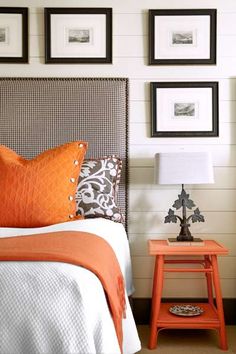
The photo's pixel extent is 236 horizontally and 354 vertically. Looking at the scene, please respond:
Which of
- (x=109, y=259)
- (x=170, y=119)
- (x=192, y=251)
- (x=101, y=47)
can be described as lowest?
(x=192, y=251)

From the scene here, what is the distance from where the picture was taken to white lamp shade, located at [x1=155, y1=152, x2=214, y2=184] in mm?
2629

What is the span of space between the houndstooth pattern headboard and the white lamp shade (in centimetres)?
42

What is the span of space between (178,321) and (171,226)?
0.69 m

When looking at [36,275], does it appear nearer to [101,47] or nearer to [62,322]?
[62,322]

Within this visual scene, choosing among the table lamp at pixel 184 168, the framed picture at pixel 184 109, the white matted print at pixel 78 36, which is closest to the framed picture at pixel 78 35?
the white matted print at pixel 78 36

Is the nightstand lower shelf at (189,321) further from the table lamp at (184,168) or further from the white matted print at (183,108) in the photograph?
the white matted print at (183,108)

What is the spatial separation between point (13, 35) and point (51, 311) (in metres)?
2.33

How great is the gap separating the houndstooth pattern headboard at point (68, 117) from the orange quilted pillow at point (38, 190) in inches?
19.4

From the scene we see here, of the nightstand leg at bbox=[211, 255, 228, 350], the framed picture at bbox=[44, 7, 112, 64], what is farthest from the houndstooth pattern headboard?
the nightstand leg at bbox=[211, 255, 228, 350]

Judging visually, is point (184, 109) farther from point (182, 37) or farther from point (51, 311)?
point (51, 311)

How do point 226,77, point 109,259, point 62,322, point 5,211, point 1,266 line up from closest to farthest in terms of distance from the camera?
1. point 62,322
2. point 1,266
3. point 109,259
4. point 5,211
5. point 226,77

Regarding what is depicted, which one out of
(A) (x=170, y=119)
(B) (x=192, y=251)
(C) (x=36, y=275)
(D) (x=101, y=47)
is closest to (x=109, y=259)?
(C) (x=36, y=275)

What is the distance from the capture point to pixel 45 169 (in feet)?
7.94

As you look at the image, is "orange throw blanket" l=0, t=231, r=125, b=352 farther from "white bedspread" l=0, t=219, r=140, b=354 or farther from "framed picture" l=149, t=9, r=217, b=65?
"framed picture" l=149, t=9, r=217, b=65
